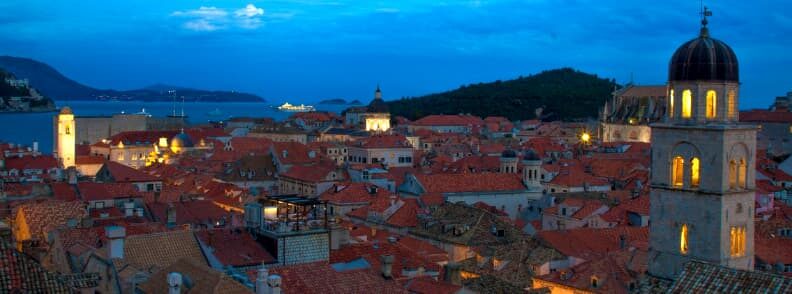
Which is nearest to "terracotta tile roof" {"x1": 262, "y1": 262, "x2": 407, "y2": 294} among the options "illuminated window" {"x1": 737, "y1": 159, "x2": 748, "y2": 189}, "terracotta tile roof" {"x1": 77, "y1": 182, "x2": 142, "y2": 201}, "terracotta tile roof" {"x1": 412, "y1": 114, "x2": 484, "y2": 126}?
"illuminated window" {"x1": 737, "y1": 159, "x2": 748, "y2": 189}

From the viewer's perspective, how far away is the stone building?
375ft

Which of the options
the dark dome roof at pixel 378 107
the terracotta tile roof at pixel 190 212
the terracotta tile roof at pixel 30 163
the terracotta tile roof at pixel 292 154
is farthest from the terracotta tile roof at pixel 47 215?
the dark dome roof at pixel 378 107

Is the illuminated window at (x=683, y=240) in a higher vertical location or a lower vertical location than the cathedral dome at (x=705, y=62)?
lower

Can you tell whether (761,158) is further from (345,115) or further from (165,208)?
(345,115)

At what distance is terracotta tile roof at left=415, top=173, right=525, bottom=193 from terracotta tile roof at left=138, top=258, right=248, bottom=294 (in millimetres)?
38045

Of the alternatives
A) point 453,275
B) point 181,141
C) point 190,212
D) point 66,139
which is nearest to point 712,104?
point 453,275

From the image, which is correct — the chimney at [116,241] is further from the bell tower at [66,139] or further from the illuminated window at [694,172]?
the bell tower at [66,139]

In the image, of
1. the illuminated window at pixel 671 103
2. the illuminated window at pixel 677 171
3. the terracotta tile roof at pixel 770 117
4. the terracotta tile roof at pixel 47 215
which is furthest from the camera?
the terracotta tile roof at pixel 770 117

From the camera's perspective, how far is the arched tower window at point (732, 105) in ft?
79.2

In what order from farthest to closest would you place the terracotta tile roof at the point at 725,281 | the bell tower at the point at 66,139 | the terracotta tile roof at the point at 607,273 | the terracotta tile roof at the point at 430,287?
the bell tower at the point at 66,139
the terracotta tile roof at the point at 607,273
the terracotta tile roof at the point at 430,287
the terracotta tile roof at the point at 725,281

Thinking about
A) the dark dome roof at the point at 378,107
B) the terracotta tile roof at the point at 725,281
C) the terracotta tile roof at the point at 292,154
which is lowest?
the terracotta tile roof at the point at 725,281

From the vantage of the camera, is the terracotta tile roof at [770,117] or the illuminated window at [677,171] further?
the terracotta tile roof at [770,117]

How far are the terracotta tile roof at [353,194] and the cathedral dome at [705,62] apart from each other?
94.7 feet

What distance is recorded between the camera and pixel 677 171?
24.7 m
